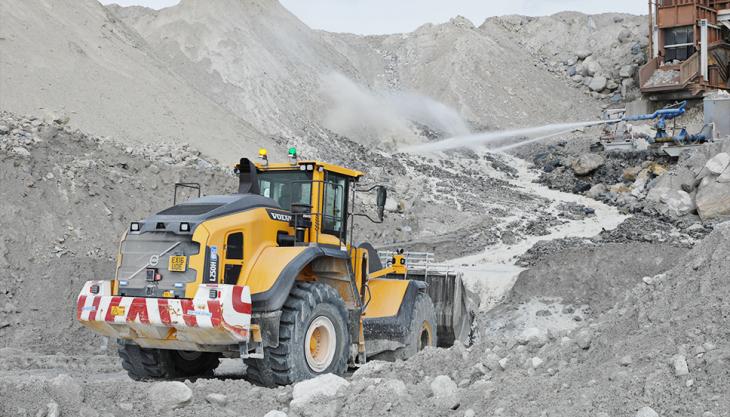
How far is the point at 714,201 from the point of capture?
2153 centimetres

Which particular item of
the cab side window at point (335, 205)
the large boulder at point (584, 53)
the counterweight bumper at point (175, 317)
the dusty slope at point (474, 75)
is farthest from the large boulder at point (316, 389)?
the large boulder at point (584, 53)

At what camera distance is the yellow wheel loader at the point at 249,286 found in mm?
6820

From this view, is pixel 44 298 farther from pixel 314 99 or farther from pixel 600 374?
pixel 314 99

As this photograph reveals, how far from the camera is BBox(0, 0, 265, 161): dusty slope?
725 inches

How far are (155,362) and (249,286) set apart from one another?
155 cm

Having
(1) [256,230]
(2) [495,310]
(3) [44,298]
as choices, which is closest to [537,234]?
(2) [495,310]

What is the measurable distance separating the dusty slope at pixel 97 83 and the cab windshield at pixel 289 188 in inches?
424

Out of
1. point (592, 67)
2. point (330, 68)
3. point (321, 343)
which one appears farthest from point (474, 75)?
point (321, 343)

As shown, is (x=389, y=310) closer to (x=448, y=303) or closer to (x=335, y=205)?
(x=335, y=205)

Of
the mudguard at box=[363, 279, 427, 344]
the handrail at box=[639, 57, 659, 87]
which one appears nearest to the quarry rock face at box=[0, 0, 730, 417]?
the mudguard at box=[363, 279, 427, 344]

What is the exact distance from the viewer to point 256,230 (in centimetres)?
741

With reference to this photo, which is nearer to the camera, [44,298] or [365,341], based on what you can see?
[365,341]

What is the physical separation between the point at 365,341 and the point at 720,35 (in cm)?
3531

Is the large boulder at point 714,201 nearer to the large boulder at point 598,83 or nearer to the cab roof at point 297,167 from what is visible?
the cab roof at point 297,167
